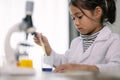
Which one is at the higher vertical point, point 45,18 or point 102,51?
point 45,18

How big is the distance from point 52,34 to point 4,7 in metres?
0.52

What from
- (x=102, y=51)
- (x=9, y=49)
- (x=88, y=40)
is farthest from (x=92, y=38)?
(x=9, y=49)

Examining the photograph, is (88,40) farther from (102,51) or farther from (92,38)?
(102,51)

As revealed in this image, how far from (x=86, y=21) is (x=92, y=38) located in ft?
0.38

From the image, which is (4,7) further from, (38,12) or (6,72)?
(6,72)

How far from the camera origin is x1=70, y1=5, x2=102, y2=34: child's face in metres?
1.54

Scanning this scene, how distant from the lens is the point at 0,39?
2.25m

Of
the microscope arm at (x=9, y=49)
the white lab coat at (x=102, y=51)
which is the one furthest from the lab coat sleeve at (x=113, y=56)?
the microscope arm at (x=9, y=49)

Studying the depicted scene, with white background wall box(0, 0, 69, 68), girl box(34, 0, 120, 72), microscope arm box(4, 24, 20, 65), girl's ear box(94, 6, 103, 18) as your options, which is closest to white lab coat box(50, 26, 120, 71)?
girl box(34, 0, 120, 72)

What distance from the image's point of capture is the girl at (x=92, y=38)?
1479 millimetres

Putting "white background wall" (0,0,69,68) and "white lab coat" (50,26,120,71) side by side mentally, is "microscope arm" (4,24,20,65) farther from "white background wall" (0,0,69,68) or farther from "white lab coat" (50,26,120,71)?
"white background wall" (0,0,69,68)

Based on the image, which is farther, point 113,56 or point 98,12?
point 98,12

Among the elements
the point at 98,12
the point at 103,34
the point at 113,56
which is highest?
the point at 98,12

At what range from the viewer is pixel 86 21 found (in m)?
1.56
